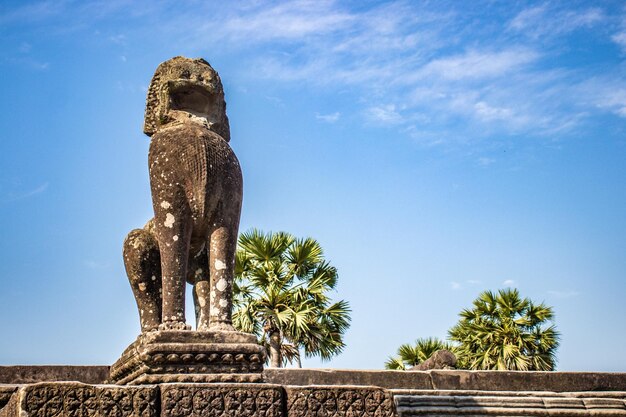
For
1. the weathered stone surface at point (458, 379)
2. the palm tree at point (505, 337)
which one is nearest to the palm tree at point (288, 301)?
the palm tree at point (505, 337)

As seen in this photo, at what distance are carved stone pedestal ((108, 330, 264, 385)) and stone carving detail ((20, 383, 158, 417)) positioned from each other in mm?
483

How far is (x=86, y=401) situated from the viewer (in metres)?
4.98

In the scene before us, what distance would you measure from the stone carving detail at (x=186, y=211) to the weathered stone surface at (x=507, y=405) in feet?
6.17

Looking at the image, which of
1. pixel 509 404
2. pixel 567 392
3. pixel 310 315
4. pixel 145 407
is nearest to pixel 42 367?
pixel 145 407

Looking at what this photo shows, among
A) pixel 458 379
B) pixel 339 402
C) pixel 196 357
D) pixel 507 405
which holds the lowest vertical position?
pixel 339 402

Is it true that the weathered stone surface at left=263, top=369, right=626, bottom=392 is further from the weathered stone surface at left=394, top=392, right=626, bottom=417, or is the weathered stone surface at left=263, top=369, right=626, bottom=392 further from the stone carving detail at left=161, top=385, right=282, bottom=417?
the stone carving detail at left=161, top=385, right=282, bottom=417

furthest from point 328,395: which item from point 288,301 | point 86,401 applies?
point 288,301

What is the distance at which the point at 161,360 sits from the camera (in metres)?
5.70

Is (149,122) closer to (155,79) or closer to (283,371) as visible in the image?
(155,79)

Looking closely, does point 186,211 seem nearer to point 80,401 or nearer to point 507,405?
point 80,401

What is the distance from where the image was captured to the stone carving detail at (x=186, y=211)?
20.8 feet

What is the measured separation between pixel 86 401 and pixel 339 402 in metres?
1.65

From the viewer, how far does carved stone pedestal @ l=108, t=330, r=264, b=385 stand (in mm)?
5684

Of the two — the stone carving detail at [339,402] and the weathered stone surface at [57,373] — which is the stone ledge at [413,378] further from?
the stone carving detail at [339,402]
